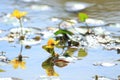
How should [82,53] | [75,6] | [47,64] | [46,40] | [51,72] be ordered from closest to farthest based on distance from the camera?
[51,72] → [47,64] → [82,53] → [46,40] → [75,6]

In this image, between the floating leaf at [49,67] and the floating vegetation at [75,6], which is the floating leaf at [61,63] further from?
the floating vegetation at [75,6]

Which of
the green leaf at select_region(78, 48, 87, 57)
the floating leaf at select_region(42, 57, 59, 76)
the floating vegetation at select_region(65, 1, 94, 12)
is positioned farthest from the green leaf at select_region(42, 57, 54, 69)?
the floating vegetation at select_region(65, 1, 94, 12)

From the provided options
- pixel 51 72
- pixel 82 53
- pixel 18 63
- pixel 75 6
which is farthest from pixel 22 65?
pixel 75 6

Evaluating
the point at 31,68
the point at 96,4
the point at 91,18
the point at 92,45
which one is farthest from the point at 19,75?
the point at 96,4

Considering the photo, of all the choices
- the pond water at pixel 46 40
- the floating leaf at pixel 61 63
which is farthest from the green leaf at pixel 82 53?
the floating leaf at pixel 61 63

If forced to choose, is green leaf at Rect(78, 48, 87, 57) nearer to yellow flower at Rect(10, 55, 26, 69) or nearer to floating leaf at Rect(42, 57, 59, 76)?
floating leaf at Rect(42, 57, 59, 76)

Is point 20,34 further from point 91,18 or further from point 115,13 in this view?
point 115,13

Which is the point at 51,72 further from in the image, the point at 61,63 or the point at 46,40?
the point at 46,40

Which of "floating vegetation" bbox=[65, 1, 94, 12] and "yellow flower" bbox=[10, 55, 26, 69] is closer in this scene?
"yellow flower" bbox=[10, 55, 26, 69]
